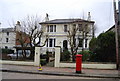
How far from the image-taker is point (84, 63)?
13734mm

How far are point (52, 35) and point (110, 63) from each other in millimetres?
18856

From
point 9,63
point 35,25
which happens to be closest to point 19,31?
point 35,25

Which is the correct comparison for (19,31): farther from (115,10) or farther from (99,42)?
(115,10)

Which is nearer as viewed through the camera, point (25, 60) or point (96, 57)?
point (96, 57)

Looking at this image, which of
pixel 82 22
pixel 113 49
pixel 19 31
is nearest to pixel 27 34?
pixel 19 31

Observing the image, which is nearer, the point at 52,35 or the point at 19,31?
the point at 19,31

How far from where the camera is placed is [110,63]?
1321cm

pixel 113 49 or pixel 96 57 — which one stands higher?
pixel 113 49

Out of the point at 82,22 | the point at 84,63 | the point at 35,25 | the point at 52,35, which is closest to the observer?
the point at 84,63

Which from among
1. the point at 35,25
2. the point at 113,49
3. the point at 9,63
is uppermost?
the point at 35,25

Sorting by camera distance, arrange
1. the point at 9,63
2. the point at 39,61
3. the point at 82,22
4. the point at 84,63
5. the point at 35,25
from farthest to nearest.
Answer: the point at 82,22 < the point at 35,25 < the point at 9,63 < the point at 39,61 < the point at 84,63

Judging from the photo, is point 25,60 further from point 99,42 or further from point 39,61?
point 99,42

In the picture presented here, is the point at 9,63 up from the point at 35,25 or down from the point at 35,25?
down

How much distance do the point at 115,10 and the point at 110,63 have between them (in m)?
5.23
